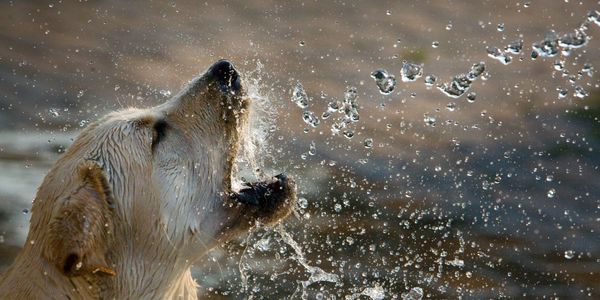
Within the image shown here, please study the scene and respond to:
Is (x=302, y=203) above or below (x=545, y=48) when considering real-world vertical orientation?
below

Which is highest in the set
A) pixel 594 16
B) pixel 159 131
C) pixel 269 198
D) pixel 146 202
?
pixel 159 131

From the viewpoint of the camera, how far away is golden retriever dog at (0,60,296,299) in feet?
14.7

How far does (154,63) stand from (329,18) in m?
1.97

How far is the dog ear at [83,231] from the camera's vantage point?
438cm

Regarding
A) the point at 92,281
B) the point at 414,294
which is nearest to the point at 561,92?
the point at 414,294

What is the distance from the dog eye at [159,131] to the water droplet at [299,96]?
387 cm

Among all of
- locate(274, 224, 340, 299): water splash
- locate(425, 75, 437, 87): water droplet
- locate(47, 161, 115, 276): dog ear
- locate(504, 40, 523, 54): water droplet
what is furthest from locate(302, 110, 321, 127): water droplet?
locate(47, 161, 115, 276): dog ear

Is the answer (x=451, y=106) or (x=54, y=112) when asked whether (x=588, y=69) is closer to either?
(x=451, y=106)

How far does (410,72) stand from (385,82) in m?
0.33

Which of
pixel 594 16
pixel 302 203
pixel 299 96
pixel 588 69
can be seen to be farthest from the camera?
pixel 588 69

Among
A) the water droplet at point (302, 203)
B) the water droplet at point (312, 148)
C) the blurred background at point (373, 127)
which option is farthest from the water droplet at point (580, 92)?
the water droplet at point (302, 203)

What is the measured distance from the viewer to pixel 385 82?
31.7 ft

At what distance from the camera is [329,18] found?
10.4 metres

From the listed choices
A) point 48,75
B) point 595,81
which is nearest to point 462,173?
point 595,81
